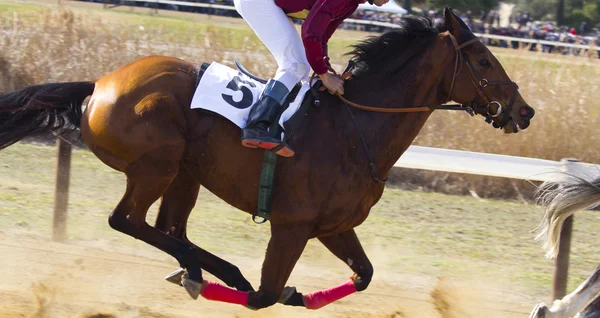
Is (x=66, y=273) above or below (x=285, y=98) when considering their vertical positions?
below

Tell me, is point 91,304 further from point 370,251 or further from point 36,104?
point 370,251

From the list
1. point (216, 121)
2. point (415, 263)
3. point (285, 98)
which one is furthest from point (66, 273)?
point (415, 263)

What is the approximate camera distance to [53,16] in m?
11.6

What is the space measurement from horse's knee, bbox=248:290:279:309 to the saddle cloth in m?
0.92

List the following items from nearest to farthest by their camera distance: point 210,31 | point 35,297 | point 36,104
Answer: point 36,104 < point 35,297 < point 210,31

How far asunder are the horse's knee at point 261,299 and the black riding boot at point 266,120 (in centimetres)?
82

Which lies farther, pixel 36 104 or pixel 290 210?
pixel 36 104

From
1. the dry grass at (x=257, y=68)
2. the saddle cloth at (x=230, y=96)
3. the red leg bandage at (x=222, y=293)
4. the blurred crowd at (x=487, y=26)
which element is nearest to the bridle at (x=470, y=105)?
the saddle cloth at (x=230, y=96)

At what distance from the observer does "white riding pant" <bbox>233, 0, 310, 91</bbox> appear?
14.8ft

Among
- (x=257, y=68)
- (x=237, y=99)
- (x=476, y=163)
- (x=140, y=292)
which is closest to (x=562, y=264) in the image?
(x=476, y=163)

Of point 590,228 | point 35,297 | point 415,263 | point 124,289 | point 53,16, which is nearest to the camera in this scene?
point 35,297

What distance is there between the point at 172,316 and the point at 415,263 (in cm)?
235

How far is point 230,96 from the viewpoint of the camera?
178 inches

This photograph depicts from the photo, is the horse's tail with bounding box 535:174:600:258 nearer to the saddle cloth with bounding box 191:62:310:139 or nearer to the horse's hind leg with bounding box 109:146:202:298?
the saddle cloth with bounding box 191:62:310:139
